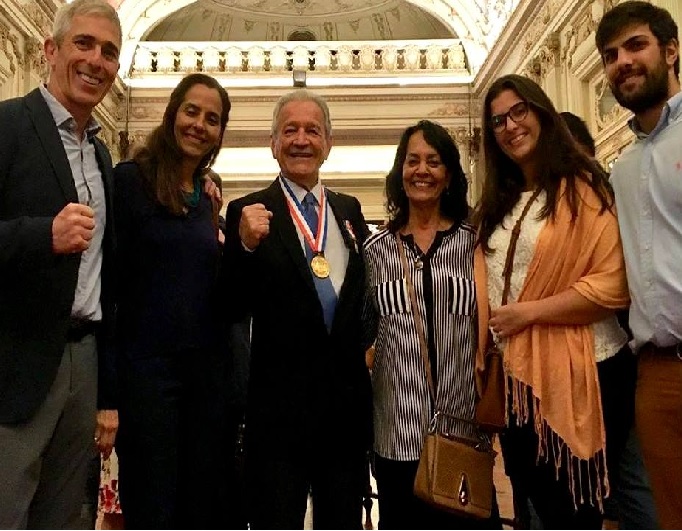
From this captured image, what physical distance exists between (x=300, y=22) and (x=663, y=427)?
12481mm

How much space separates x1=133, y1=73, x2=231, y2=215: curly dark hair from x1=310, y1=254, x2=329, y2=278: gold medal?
0.53 meters

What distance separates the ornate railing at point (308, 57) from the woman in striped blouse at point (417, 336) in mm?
10040

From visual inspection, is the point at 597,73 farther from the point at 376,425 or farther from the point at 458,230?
the point at 376,425

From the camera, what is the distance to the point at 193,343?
2439mm

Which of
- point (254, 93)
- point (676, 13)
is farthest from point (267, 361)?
point (254, 93)

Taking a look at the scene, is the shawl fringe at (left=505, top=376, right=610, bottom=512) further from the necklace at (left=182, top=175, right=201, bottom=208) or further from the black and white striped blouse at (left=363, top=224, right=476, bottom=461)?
the necklace at (left=182, top=175, right=201, bottom=208)

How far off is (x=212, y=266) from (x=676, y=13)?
458 centimetres

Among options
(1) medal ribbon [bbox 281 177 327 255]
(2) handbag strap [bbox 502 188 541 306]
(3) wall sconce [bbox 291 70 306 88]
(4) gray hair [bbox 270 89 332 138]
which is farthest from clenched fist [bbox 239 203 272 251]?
(3) wall sconce [bbox 291 70 306 88]

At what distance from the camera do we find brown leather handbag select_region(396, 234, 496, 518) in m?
2.30

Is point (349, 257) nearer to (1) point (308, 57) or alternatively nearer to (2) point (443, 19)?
(1) point (308, 57)

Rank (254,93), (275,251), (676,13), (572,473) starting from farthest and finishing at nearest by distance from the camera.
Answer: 1. (254,93)
2. (676,13)
3. (275,251)
4. (572,473)

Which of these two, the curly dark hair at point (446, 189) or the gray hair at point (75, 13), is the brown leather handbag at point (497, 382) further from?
the gray hair at point (75, 13)

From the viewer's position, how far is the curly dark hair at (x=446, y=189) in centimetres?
266

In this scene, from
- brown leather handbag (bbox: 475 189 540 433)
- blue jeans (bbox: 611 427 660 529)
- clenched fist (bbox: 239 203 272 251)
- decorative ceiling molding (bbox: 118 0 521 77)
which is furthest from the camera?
decorative ceiling molding (bbox: 118 0 521 77)
